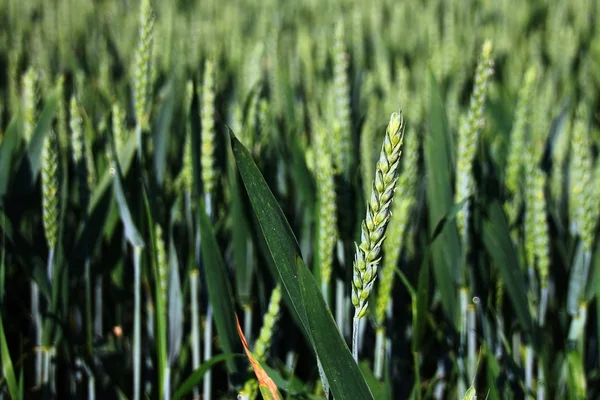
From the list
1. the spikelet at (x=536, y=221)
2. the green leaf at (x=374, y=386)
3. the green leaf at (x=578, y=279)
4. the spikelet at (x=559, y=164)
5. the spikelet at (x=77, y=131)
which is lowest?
the green leaf at (x=374, y=386)

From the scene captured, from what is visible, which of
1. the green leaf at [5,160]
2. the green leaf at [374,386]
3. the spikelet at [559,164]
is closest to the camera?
the green leaf at [374,386]

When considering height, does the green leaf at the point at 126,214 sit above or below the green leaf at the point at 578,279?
above

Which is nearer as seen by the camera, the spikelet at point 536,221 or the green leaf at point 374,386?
the green leaf at point 374,386

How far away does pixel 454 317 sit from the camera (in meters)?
0.82

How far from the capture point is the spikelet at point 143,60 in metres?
0.72

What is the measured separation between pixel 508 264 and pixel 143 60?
0.44 metres

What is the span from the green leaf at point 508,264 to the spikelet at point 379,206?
1.32 ft

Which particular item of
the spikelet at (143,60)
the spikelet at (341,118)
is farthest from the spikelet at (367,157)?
the spikelet at (143,60)

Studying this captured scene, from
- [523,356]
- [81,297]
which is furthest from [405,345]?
[81,297]

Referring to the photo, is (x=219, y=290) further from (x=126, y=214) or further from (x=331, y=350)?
(x=331, y=350)

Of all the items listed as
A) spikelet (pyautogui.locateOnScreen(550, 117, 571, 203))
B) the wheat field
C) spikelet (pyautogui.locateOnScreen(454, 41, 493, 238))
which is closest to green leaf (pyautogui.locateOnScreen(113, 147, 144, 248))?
the wheat field

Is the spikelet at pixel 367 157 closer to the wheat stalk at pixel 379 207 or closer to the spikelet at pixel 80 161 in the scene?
the spikelet at pixel 80 161

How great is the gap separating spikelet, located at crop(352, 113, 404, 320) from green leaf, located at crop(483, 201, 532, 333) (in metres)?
0.40

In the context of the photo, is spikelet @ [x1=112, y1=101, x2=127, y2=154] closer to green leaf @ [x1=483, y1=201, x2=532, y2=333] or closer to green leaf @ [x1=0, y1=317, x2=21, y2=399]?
green leaf @ [x1=0, y1=317, x2=21, y2=399]
